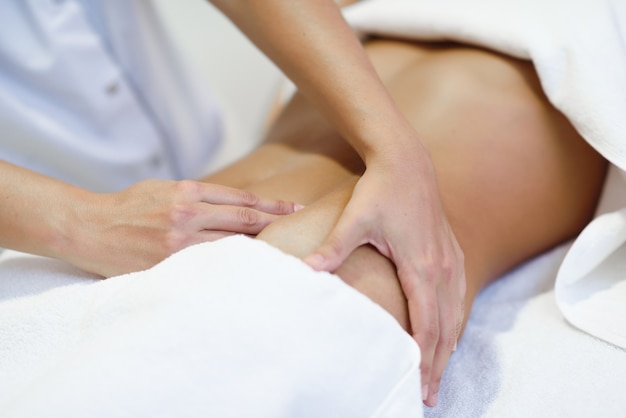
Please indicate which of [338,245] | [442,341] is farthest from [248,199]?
[442,341]

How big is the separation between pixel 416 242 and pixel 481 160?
9.4 inches

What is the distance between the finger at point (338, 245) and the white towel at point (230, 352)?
27mm

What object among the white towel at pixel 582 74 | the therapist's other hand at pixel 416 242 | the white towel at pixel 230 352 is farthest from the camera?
the white towel at pixel 582 74

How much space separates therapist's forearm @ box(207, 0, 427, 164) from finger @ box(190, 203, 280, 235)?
0.14m

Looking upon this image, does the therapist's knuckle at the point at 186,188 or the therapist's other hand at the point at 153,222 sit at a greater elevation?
the therapist's knuckle at the point at 186,188

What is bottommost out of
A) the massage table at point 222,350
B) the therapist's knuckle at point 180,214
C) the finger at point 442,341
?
the finger at point 442,341

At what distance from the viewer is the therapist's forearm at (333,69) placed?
72 centimetres

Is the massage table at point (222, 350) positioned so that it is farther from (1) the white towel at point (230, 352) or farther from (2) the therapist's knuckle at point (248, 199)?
(2) the therapist's knuckle at point (248, 199)

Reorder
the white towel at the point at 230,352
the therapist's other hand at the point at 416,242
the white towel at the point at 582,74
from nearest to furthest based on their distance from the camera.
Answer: the white towel at the point at 230,352
the therapist's other hand at the point at 416,242
the white towel at the point at 582,74

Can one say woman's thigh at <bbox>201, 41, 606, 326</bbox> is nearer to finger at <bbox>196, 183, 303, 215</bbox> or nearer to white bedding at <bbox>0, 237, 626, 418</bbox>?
finger at <bbox>196, 183, 303, 215</bbox>

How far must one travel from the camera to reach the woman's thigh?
812mm

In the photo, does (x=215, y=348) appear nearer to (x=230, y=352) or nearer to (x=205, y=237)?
(x=230, y=352)

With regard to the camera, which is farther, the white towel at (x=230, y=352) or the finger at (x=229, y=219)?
the finger at (x=229, y=219)

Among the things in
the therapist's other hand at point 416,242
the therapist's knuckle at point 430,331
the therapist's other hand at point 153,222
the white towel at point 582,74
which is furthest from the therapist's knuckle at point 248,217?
the white towel at point 582,74
